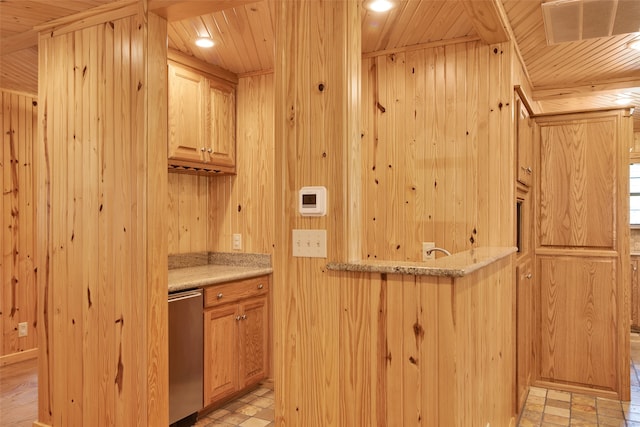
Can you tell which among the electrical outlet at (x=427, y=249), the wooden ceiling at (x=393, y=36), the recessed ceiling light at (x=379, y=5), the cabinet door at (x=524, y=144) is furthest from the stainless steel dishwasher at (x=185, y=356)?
the cabinet door at (x=524, y=144)

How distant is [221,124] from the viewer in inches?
142

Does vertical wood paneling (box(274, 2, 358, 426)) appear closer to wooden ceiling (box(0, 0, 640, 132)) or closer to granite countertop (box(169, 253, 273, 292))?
wooden ceiling (box(0, 0, 640, 132))

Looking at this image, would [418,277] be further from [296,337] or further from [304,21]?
[304,21]

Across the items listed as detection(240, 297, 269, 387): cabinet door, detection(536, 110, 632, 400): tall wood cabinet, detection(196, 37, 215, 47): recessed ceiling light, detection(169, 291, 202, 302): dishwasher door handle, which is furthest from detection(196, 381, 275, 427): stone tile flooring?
detection(196, 37, 215, 47): recessed ceiling light

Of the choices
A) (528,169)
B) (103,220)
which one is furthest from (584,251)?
(103,220)

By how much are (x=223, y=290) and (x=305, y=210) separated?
146 centimetres

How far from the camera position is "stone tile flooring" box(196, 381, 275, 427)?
297cm

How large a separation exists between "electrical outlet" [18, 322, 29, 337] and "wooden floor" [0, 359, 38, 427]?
239 millimetres

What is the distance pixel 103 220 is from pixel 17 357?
2589 mm

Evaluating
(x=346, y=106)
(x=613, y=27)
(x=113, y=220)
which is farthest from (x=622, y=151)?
(x=113, y=220)

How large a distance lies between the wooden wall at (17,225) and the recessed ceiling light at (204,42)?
221cm

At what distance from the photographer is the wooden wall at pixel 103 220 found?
2.36m

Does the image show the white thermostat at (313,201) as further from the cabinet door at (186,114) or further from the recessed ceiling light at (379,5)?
the cabinet door at (186,114)

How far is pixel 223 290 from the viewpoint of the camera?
3100mm
